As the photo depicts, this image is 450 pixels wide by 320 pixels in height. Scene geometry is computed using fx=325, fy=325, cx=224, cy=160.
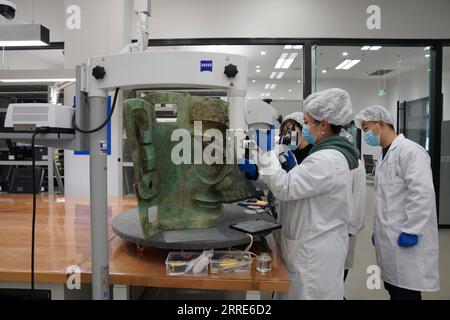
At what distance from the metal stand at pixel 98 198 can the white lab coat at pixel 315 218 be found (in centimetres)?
59

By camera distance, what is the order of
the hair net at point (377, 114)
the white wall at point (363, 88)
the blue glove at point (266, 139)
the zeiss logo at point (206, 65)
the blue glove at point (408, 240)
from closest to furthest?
the zeiss logo at point (206, 65) < the blue glove at point (266, 139) < the blue glove at point (408, 240) < the hair net at point (377, 114) < the white wall at point (363, 88)

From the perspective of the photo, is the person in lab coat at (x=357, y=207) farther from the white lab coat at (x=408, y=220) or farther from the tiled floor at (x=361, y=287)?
the tiled floor at (x=361, y=287)

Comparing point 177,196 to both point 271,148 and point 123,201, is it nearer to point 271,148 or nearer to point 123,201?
point 271,148

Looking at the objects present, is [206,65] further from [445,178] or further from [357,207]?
[445,178]

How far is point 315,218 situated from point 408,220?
73cm

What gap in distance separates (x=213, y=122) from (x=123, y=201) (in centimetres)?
124

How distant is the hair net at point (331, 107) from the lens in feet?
4.56

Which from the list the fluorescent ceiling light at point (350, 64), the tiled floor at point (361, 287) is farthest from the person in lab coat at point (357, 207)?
the fluorescent ceiling light at point (350, 64)

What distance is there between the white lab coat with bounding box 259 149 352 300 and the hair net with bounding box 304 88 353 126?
0.17 meters

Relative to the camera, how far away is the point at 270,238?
1.51 metres

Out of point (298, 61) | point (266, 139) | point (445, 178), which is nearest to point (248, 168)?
point (266, 139)

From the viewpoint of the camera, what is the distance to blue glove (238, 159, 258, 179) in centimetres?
120

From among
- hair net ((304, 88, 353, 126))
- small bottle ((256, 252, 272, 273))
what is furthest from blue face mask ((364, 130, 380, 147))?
small bottle ((256, 252, 272, 273))
